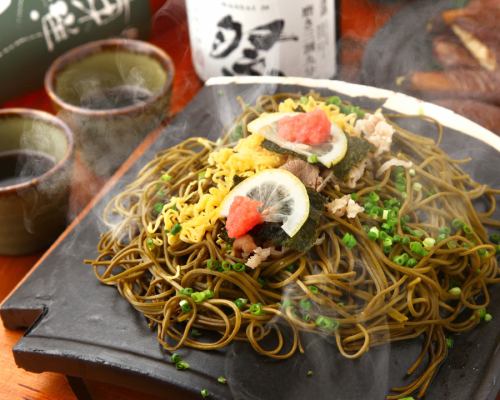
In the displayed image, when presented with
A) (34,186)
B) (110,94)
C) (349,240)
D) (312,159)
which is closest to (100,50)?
(110,94)

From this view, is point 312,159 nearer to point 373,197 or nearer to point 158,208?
point 373,197

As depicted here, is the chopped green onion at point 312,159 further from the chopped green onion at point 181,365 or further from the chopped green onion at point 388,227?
the chopped green onion at point 181,365

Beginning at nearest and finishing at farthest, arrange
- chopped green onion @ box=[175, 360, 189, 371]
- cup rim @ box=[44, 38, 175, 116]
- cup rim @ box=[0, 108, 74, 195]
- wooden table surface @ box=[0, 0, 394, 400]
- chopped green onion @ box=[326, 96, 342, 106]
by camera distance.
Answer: chopped green onion @ box=[175, 360, 189, 371], wooden table surface @ box=[0, 0, 394, 400], cup rim @ box=[0, 108, 74, 195], chopped green onion @ box=[326, 96, 342, 106], cup rim @ box=[44, 38, 175, 116]

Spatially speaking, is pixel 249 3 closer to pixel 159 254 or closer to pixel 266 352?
pixel 159 254

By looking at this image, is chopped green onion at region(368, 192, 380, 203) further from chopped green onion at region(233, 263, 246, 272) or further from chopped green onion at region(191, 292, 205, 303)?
chopped green onion at region(191, 292, 205, 303)

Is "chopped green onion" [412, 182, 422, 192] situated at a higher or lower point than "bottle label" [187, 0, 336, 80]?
lower

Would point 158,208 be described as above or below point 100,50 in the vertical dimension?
below

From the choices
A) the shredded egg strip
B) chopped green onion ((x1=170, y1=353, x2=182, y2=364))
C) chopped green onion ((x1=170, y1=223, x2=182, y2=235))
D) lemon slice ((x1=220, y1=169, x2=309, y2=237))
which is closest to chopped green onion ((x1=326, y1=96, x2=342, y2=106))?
the shredded egg strip
